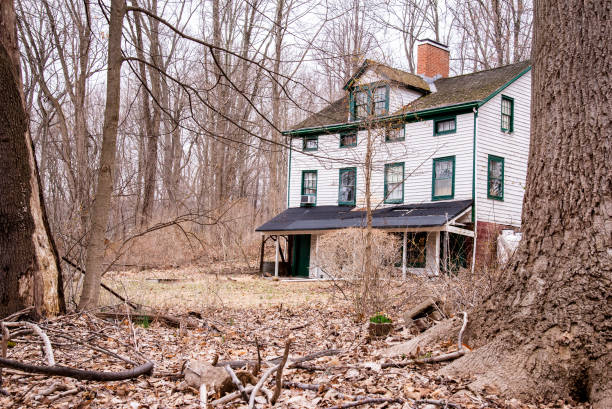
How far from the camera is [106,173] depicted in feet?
23.2

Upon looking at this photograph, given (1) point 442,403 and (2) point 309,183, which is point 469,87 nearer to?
(2) point 309,183

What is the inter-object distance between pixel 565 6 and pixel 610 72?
0.64 m

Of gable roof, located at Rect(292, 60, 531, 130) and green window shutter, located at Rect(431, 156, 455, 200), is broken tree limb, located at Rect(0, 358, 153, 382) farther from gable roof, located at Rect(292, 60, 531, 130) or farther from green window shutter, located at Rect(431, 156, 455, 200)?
green window shutter, located at Rect(431, 156, 455, 200)

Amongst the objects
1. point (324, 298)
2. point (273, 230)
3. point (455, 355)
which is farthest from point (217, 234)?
point (455, 355)

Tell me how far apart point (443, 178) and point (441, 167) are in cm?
44

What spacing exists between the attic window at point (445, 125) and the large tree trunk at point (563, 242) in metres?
15.5

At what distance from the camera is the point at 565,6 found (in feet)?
13.2

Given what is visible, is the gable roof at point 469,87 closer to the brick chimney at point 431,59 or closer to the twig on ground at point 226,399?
the brick chimney at point 431,59

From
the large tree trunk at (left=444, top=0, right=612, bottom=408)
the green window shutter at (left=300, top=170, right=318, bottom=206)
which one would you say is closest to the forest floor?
the large tree trunk at (left=444, top=0, right=612, bottom=408)

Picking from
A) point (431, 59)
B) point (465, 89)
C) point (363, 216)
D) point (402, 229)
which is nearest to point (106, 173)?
point (363, 216)

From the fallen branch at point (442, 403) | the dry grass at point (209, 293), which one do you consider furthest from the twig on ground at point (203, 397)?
the dry grass at point (209, 293)

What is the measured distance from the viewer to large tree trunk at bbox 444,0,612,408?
358 cm

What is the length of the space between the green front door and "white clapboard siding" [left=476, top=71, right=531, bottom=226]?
7.79 m

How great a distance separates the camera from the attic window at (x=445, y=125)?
1925 centimetres
